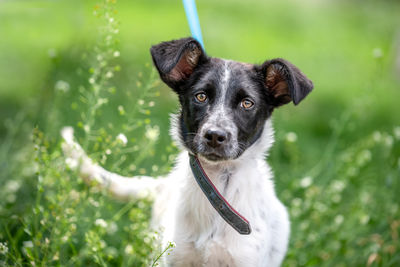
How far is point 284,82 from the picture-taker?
3855 millimetres

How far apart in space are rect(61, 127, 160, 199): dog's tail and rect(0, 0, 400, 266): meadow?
3.3 inches

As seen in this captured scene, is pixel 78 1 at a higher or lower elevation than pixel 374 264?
higher

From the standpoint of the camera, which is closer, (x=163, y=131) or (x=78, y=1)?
(x=163, y=131)

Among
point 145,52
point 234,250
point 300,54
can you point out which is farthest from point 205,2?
point 234,250

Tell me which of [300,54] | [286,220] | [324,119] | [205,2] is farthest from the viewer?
[205,2]

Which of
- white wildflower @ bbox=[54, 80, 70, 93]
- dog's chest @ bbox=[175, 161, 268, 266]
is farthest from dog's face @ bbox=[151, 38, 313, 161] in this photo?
white wildflower @ bbox=[54, 80, 70, 93]

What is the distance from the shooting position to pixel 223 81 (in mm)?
3674

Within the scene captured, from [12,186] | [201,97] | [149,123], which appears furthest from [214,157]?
[149,123]

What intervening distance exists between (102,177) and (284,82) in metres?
1.55

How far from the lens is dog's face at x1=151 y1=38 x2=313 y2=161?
136 inches

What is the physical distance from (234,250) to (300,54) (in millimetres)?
8966

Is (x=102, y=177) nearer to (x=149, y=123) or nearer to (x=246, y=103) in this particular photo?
(x=246, y=103)

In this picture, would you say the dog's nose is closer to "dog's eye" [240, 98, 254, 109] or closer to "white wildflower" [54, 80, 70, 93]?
"dog's eye" [240, 98, 254, 109]

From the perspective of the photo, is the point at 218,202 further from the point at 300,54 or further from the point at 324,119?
the point at 300,54
